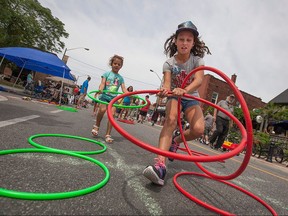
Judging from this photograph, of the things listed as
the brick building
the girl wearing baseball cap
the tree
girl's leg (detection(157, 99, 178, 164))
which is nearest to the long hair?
the girl wearing baseball cap

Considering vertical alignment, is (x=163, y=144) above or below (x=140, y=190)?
above

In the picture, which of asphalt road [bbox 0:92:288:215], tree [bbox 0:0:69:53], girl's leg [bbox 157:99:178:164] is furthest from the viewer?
Result: tree [bbox 0:0:69:53]

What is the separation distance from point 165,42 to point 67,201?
2919mm

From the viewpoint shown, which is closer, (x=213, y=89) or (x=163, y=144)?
(x=163, y=144)

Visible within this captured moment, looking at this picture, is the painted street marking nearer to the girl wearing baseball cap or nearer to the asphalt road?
the asphalt road

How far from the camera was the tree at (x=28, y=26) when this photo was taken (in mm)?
26417

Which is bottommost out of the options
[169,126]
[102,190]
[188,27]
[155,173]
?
[102,190]

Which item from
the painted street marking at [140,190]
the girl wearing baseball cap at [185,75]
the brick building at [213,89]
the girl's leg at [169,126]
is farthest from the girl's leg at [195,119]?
the brick building at [213,89]

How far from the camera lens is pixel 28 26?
96.2ft

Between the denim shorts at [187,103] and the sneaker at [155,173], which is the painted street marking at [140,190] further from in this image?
the denim shorts at [187,103]

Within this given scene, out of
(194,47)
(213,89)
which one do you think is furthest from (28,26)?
(194,47)

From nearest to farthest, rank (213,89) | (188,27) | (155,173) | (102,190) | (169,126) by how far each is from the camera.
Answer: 1. (102,190)
2. (155,173)
3. (169,126)
4. (188,27)
5. (213,89)

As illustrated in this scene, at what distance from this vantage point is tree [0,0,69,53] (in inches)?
1040

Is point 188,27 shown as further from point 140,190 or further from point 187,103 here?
point 140,190
